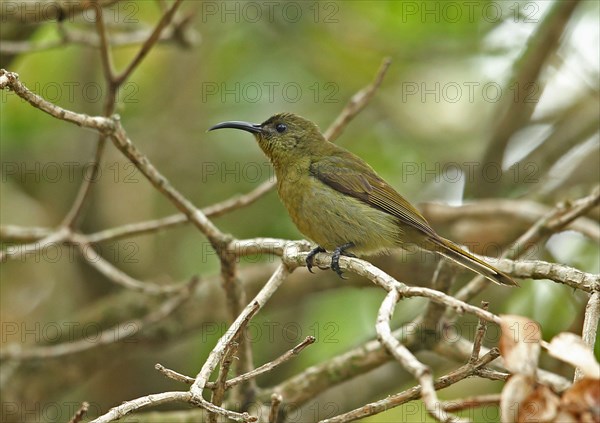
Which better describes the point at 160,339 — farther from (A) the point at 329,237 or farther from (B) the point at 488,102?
(B) the point at 488,102

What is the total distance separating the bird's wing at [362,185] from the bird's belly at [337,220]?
49 millimetres

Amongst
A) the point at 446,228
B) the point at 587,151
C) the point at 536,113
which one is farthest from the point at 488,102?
the point at 446,228

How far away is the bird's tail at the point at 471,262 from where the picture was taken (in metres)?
3.92

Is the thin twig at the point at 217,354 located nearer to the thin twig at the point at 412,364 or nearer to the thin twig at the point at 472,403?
the thin twig at the point at 412,364

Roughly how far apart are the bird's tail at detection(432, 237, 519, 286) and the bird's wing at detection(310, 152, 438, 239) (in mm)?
347

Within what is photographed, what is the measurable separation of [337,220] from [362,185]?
0.42m

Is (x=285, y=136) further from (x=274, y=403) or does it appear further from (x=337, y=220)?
(x=274, y=403)

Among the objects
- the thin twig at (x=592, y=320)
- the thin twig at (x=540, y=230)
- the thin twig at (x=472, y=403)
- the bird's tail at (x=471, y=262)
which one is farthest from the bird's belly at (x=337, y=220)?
the thin twig at (x=472, y=403)

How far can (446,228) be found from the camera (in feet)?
20.9

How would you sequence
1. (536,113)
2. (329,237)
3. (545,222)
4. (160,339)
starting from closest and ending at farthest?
(545,222), (329,237), (160,339), (536,113)

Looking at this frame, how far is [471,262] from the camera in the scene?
4.27m

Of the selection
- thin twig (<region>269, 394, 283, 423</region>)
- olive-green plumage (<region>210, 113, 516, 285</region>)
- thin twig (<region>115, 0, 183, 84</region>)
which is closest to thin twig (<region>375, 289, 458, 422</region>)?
thin twig (<region>269, 394, 283, 423</region>)

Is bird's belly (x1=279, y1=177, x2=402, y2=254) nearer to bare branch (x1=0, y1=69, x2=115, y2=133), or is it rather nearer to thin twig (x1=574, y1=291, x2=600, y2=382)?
bare branch (x1=0, y1=69, x2=115, y2=133)

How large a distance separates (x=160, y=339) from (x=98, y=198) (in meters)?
2.01
